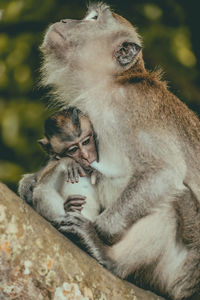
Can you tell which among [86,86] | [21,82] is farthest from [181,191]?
[21,82]

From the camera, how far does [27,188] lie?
5.26m

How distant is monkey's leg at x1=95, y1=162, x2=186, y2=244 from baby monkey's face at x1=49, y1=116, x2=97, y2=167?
1.98 feet

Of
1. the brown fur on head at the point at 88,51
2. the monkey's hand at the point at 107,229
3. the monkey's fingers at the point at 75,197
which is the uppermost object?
the brown fur on head at the point at 88,51

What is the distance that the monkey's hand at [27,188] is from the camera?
5.20 meters

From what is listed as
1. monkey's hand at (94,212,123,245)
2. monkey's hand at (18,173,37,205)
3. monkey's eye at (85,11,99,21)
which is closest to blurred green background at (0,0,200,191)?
monkey's hand at (18,173,37,205)

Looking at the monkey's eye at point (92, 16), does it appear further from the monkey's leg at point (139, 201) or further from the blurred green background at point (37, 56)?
the monkey's leg at point (139, 201)

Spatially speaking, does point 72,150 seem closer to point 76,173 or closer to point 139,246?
point 76,173

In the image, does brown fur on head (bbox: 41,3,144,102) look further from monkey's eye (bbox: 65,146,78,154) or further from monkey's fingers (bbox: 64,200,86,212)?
monkey's fingers (bbox: 64,200,86,212)

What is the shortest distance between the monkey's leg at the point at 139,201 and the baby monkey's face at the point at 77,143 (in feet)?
1.98

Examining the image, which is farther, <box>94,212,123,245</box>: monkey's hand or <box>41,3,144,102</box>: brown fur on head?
Answer: <box>41,3,144,102</box>: brown fur on head

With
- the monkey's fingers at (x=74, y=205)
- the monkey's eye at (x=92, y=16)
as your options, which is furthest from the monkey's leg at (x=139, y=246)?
the monkey's eye at (x=92, y=16)

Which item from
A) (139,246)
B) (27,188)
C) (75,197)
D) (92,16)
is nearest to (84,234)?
(75,197)

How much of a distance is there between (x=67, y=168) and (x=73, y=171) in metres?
0.07

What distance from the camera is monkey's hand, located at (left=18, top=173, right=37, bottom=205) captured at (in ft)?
17.1
